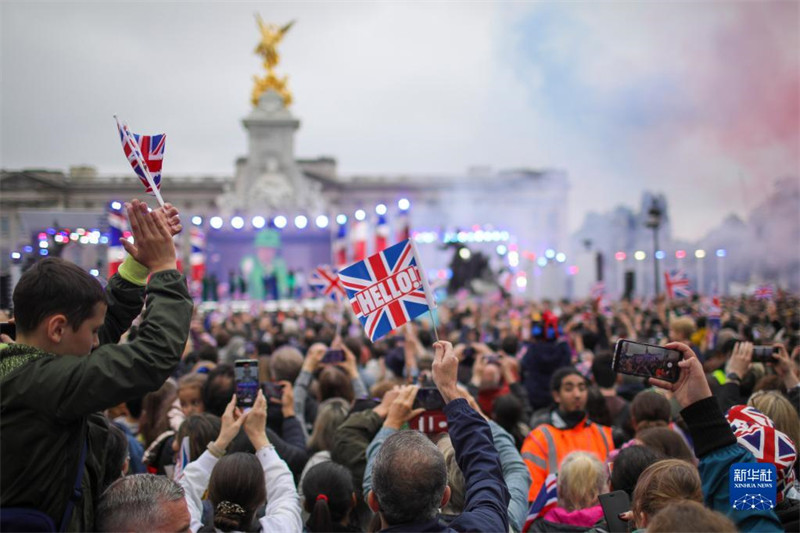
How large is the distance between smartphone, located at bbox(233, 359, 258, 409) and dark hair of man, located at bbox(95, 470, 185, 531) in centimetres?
131

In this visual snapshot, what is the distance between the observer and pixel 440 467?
2309mm

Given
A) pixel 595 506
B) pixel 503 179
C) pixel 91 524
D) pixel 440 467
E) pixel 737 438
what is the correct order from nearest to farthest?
1. pixel 91 524
2. pixel 440 467
3. pixel 737 438
4. pixel 595 506
5. pixel 503 179

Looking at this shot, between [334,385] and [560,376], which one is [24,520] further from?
[334,385]

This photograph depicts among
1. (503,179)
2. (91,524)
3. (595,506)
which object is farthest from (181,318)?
(503,179)

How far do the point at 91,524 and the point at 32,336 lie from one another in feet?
2.00

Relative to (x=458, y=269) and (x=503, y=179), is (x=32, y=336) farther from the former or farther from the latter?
(x=503, y=179)

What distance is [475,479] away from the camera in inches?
100

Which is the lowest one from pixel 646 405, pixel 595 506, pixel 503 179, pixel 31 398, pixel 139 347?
pixel 595 506

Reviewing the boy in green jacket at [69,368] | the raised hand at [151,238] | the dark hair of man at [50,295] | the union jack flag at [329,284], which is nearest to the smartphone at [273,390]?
the boy in green jacket at [69,368]

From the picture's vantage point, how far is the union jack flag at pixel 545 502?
3.52m

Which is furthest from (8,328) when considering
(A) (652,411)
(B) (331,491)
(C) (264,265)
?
(C) (264,265)

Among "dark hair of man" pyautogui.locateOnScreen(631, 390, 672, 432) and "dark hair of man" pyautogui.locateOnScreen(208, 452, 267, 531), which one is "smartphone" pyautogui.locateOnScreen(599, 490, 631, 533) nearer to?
"dark hair of man" pyautogui.locateOnScreen(208, 452, 267, 531)

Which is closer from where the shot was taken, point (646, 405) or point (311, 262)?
point (646, 405)

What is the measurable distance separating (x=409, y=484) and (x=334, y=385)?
341 cm
